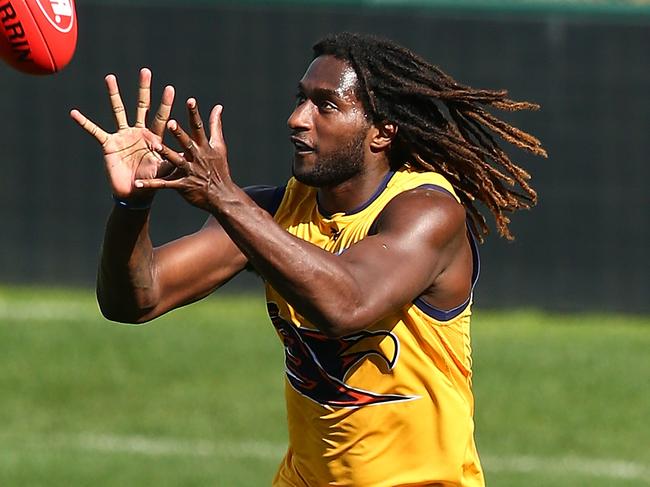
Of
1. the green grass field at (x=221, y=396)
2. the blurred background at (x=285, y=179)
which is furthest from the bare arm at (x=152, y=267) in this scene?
the blurred background at (x=285, y=179)

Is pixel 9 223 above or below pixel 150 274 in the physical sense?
below

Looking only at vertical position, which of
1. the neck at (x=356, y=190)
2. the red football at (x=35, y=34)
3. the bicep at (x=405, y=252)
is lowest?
the bicep at (x=405, y=252)

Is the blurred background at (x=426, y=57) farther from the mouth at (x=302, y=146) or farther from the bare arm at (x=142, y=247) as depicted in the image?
the mouth at (x=302, y=146)

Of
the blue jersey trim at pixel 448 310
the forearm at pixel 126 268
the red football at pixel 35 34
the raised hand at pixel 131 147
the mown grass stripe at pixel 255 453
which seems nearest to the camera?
the raised hand at pixel 131 147

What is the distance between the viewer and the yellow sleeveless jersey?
5.14 m

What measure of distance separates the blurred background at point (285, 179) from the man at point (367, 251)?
5938 millimetres

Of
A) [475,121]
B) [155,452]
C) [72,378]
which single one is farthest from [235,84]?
[475,121]

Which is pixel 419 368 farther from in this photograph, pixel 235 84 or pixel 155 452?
pixel 235 84

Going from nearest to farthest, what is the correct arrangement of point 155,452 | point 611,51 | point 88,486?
point 88,486 → point 155,452 → point 611,51

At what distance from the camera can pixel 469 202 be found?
5.46 meters

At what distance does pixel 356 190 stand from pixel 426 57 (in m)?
7.72

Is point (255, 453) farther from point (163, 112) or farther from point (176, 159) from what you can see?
point (176, 159)

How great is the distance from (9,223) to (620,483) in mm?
6144

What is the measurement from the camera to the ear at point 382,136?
5320 mm
